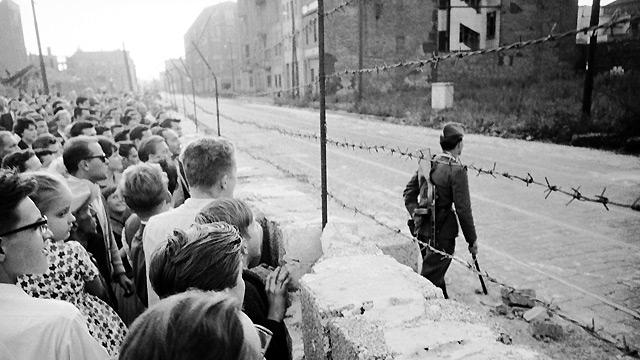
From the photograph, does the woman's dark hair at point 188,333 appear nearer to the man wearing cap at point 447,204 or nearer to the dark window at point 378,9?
the man wearing cap at point 447,204

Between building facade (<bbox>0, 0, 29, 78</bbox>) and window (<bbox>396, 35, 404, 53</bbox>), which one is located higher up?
building facade (<bbox>0, 0, 29, 78</bbox>)

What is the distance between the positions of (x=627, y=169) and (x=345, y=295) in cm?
1004

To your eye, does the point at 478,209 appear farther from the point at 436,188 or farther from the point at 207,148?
the point at 207,148

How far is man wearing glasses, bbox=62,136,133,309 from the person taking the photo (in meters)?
2.96

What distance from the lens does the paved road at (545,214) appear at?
4176 mm

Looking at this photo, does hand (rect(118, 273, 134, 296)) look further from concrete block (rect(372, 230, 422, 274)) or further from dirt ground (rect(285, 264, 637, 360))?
concrete block (rect(372, 230, 422, 274))

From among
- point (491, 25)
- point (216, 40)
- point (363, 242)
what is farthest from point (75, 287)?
point (216, 40)

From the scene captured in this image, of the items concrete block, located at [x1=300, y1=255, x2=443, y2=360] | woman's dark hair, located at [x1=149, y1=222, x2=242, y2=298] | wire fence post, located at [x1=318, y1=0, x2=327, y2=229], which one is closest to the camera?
woman's dark hair, located at [x1=149, y1=222, x2=242, y2=298]

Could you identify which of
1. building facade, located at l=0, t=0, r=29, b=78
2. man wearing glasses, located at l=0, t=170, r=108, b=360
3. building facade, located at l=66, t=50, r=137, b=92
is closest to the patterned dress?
man wearing glasses, located at l=0, t=170, r=108, b=360

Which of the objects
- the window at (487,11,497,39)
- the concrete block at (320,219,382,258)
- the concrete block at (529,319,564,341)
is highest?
the window at (487,11,497,39)

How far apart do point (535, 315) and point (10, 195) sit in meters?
3.83

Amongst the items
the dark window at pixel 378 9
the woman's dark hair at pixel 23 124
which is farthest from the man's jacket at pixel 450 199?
Result: the dark window at pixel 378 9

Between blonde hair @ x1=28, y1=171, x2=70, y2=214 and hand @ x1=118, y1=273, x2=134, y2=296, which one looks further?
hand @ x1=118, y1=273, x2=134, y2=296

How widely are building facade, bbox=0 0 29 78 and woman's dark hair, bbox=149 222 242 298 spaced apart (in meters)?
51.1
